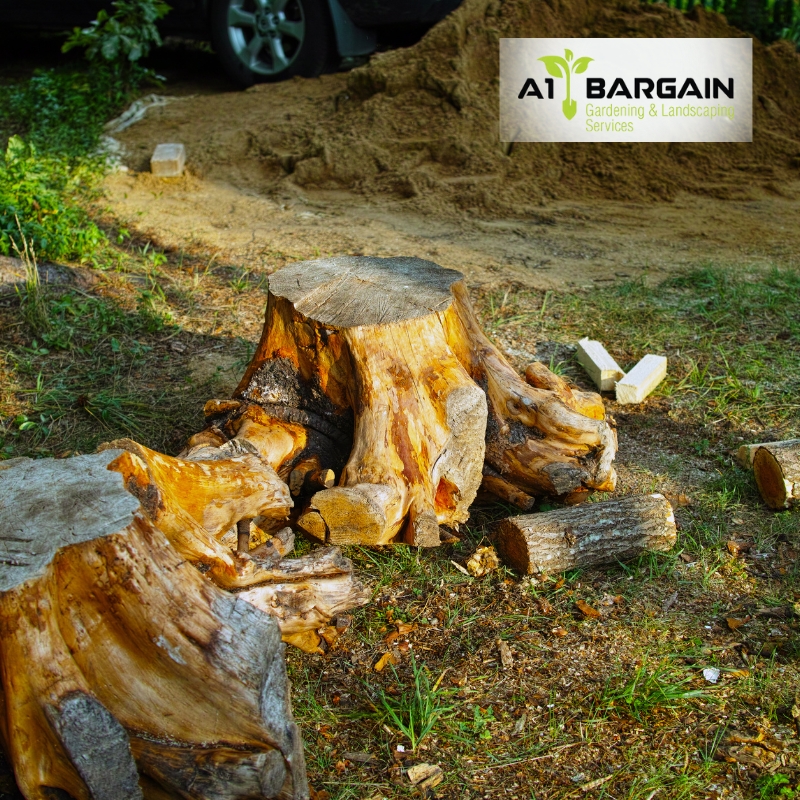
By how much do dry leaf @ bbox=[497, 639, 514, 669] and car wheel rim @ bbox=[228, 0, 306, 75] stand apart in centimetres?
641

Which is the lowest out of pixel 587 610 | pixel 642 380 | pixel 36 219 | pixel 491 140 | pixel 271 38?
pixel 587 610

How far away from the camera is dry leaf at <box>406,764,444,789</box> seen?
7.23 feet

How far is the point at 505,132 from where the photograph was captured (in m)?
7.05

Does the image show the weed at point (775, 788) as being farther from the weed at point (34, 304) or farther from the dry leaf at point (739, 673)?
the weed at point (34, 304)

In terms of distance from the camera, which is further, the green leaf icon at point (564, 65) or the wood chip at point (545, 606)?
the green leaf icon at point (564, 65)

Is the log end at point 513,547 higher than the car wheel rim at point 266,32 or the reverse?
the reverse

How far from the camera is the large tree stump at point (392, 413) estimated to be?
2842 mm

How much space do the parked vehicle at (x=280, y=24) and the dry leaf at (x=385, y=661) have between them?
6.25 meters

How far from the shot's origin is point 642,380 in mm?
3994

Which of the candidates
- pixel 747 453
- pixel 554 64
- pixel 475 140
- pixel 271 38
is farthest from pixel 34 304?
pixel 554 64

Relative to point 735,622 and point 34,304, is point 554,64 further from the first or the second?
point 735,622

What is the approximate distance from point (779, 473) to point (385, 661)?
1.65 m

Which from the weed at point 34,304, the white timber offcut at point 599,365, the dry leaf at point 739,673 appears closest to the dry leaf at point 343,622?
the dry leaf at point 739,673

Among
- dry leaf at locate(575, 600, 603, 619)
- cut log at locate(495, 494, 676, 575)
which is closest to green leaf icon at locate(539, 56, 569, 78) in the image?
cut log at locate(495, 494, 676, 575)
